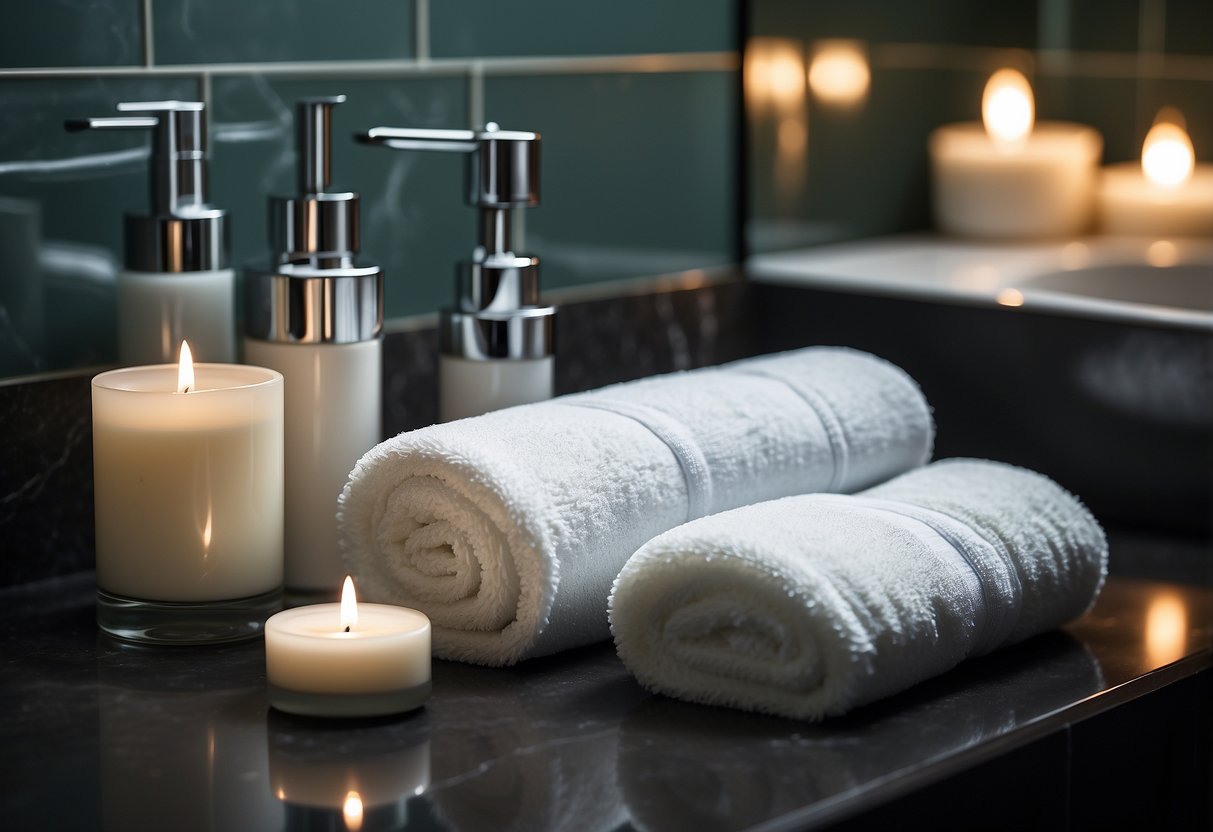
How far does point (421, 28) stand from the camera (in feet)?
3.19

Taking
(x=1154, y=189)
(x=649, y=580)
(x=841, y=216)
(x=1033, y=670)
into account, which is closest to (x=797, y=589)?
(x=649, y=580)

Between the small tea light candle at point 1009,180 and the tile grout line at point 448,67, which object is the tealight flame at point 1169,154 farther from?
the tile grout line at point 448,67

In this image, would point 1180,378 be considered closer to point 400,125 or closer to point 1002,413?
point 1002,413

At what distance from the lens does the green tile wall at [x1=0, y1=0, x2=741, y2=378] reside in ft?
2.68

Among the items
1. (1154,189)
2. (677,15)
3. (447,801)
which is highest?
(677,15)

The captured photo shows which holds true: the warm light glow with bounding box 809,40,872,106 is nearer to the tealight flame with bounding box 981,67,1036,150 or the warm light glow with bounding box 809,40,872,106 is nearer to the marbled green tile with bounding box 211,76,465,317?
the tealight flame with bounding box 981,67,1036,150

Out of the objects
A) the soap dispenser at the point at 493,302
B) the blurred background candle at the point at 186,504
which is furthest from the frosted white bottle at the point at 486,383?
the blurred background candle at the point at 186,504

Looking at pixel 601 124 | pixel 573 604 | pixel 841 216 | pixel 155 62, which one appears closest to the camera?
pixel 573 604

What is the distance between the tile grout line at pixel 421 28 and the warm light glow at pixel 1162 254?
1.99 ft

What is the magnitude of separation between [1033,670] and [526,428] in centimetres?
27

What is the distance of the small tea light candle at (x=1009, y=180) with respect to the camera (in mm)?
1341

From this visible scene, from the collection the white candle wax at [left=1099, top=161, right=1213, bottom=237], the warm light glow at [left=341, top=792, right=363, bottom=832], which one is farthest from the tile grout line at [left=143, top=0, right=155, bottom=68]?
the white candle wax at [left=1099, top=161, right=1213, bottom=237]

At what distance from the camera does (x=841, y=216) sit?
1.30 meters

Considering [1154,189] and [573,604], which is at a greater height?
[1154,189]
